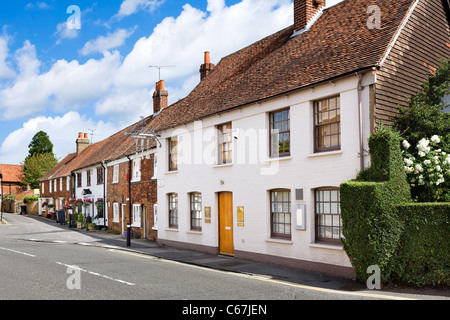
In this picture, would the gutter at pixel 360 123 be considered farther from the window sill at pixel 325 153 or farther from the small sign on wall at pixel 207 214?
the small sign on wall at pixel 207 214

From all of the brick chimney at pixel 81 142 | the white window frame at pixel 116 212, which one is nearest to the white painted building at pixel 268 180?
the white window frame at pixel 116 212

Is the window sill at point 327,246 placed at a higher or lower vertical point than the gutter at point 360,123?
lower

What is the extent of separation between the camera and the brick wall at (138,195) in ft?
78.7

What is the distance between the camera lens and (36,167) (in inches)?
2815

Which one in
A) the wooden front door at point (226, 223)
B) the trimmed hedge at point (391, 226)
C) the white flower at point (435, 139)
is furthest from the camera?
the wooden front door at point (226, 223)

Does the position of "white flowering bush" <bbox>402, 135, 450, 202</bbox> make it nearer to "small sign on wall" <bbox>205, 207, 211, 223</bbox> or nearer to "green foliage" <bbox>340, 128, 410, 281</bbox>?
"green foliage" <bbox>340, 128, 410, 281</bbox>

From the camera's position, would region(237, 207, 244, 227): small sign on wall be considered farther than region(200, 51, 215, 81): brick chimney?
No

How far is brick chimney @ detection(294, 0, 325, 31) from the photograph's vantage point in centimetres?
1777

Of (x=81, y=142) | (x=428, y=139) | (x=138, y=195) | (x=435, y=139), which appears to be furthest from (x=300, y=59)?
(x=81, y=142)

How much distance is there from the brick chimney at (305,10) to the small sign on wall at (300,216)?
837 cm

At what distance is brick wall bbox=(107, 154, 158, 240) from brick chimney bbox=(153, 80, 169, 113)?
17.1 ft

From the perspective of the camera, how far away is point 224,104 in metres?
17.2

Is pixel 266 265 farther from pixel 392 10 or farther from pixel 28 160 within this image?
pixel 28 160

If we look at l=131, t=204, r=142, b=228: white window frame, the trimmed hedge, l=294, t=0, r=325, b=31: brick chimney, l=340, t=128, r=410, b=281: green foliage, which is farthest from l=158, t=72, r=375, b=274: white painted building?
l=131, t=204, r=142, b=228: white window frame
